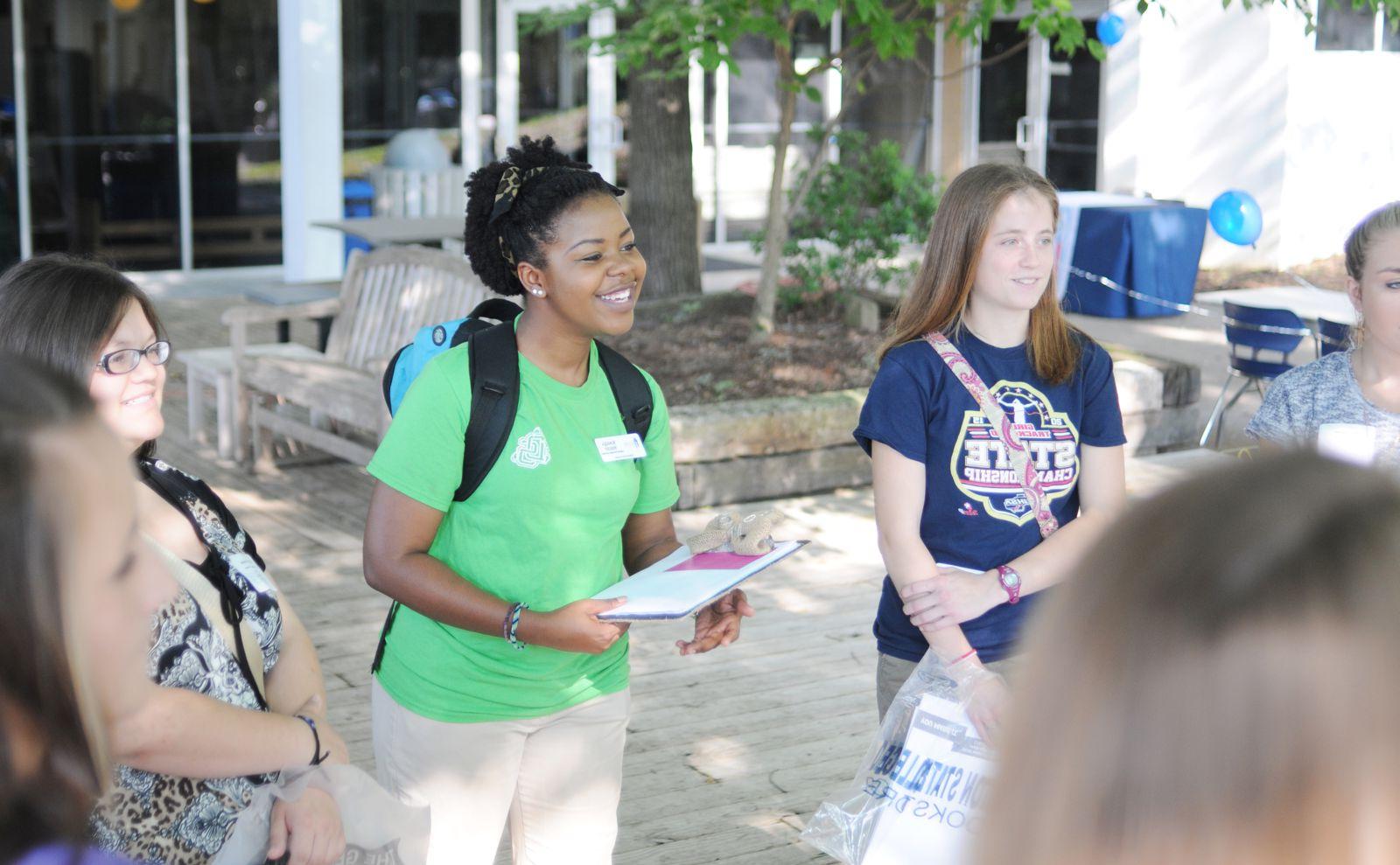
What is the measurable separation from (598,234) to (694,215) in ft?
24.1

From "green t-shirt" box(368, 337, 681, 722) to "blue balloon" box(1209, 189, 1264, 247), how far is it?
8794 mm

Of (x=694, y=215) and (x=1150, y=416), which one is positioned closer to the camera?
(x=1150, y=416)

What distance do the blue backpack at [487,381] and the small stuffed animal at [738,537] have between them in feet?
0.74

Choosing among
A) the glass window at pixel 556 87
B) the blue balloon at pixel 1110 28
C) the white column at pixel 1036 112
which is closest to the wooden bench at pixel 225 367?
the glass window at pixel 556 87

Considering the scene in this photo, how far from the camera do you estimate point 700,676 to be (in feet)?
16.5

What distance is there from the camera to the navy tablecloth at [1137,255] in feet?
41.0

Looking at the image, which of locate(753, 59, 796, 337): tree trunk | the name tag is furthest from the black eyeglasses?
locate(753, 59, 796, 337): tree trunk

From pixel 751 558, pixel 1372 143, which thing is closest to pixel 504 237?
pixel 751 558

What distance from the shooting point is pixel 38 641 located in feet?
3.58

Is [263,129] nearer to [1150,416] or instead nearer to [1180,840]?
[1150,416]

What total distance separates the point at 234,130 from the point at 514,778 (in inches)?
522

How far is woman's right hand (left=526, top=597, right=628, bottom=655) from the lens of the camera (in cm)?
244

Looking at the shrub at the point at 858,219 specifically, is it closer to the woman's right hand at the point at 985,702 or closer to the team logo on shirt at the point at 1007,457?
the team logo on shirt at the point at 1007,457

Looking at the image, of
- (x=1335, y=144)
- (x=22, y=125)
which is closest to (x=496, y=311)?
(x=22, y=125)
